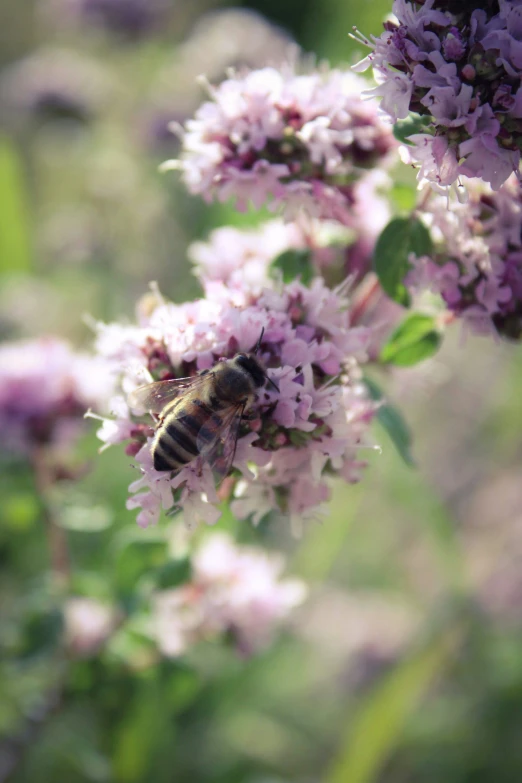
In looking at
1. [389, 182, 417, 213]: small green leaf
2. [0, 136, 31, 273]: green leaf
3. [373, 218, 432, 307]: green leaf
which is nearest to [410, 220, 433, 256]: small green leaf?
[373, 218, 432, 307]: green leaf

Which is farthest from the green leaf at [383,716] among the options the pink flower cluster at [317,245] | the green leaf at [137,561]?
the pink flower cluster at [317,245]

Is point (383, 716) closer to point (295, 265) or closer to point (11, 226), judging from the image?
point (295, 265)

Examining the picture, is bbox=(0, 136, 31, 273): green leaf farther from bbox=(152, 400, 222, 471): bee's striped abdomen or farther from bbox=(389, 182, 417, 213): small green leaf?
bbox=(152, 400, 222, 471): bee's striped abdomen

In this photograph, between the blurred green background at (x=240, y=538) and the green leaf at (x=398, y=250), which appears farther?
the blurred green background at (x=240, y=538)


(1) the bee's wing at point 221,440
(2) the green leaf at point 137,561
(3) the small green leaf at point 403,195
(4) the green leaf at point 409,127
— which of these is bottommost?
(2) the green leaf at point 137,561

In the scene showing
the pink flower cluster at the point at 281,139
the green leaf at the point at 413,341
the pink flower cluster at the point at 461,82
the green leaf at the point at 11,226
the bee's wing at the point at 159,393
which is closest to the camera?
the pink flower cluster at the point at 461,82

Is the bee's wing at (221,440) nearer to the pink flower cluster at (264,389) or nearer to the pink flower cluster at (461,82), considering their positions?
the pink flower cluster at (264,389)
